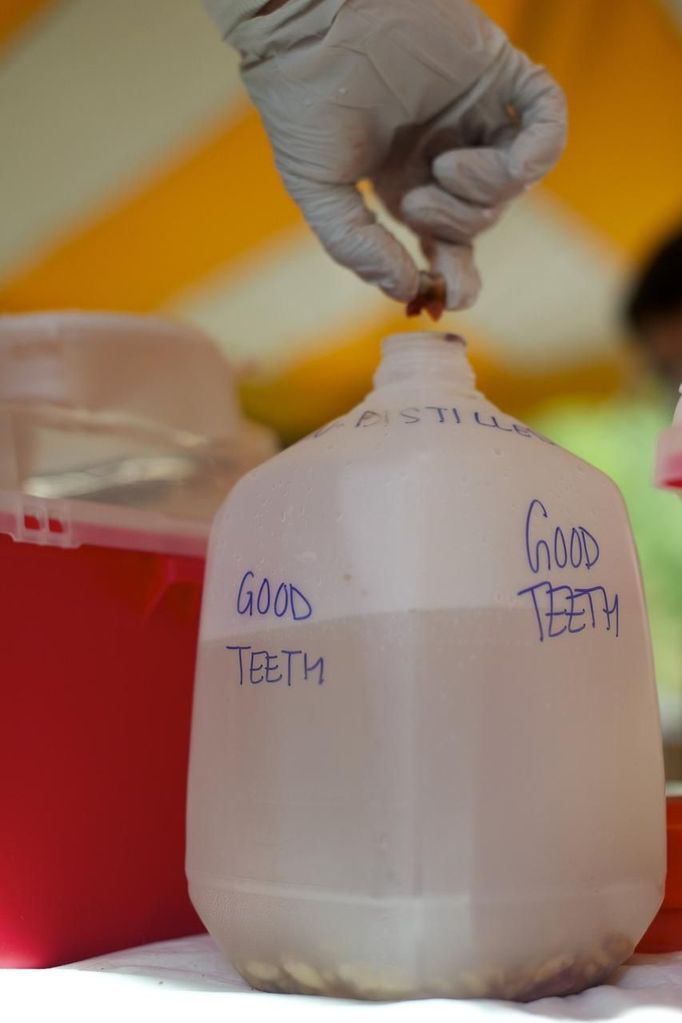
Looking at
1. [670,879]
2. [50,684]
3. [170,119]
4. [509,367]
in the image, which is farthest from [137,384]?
[509,367]

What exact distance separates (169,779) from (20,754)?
12 centimetres

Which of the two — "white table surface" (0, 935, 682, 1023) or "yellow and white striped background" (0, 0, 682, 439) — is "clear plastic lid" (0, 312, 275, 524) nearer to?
"yellow and white striped background" (0, 0, 682, 439)

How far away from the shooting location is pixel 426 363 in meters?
0.64

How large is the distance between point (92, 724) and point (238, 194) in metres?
1.52

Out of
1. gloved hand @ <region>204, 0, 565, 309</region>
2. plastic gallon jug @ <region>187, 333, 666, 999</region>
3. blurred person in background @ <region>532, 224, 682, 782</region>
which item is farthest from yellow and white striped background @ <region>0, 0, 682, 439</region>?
plastic gallon jug @ <region>187, 333, 666, 999</region>

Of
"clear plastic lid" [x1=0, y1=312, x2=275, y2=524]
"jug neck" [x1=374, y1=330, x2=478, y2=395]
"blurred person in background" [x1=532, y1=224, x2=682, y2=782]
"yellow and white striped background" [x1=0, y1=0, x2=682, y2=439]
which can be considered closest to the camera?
"jug neck" [x1=374, y1=330, x2=478, y2=395]

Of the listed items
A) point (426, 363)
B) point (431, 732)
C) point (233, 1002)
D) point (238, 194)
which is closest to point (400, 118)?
point (426, 363)

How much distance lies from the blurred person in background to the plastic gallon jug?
4.23ft

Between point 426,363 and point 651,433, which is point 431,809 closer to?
point 426,363

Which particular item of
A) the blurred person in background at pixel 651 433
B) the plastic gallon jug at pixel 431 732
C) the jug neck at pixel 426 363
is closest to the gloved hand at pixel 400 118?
the jug neck at pixel 426 363

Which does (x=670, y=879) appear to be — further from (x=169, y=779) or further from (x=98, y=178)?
(x=98, y=178)

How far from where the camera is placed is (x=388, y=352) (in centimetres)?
66

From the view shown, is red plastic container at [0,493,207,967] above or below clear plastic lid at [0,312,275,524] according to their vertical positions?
below

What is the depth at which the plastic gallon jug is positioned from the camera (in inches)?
20.5
